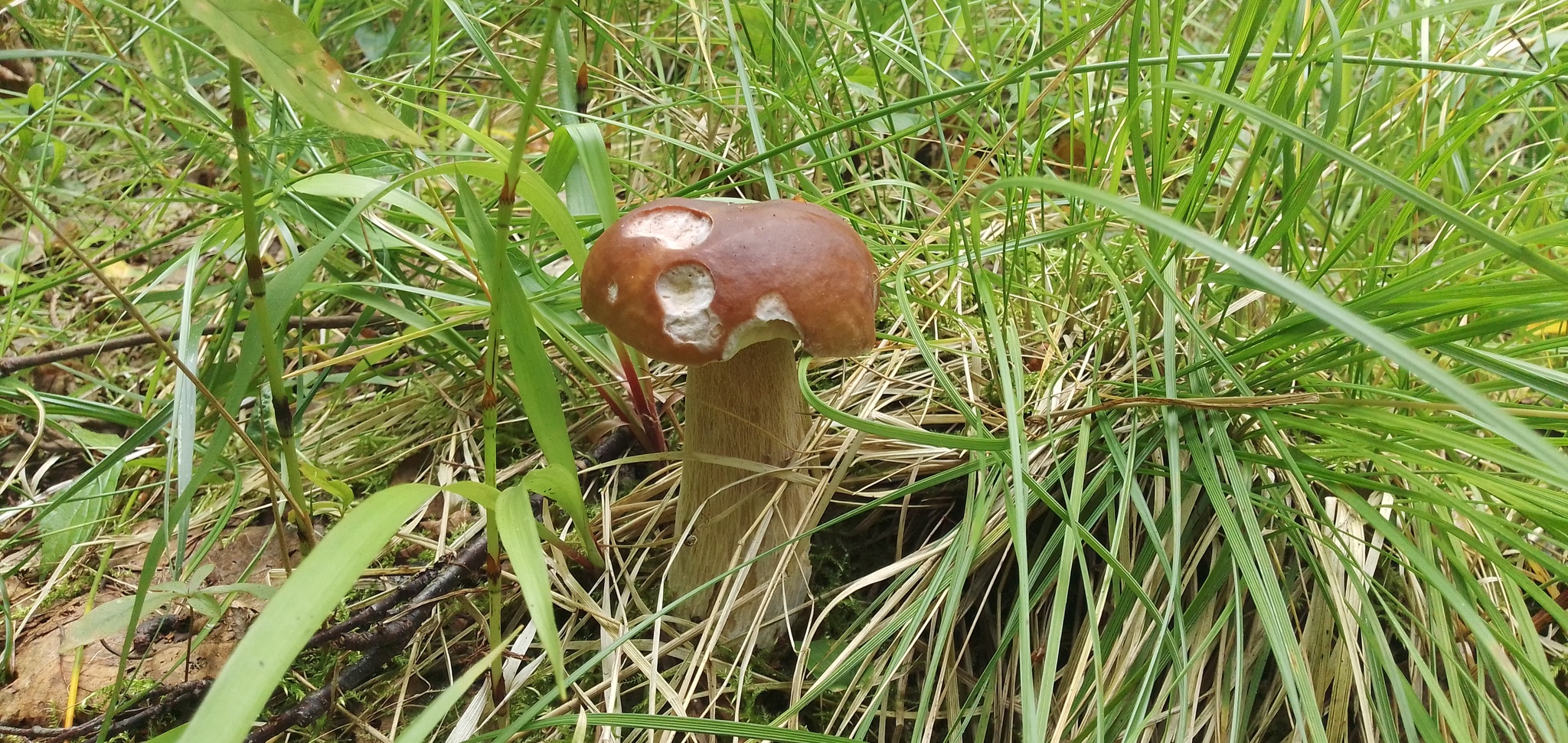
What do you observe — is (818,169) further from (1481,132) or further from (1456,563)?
(1481,132)

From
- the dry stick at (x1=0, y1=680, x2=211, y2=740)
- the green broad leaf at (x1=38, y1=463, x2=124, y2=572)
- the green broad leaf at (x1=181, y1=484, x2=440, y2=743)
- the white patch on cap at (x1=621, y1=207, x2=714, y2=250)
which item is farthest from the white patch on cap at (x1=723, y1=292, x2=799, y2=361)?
the green broad leaf at (x1=38, y1=463, x2=124, y2=572)

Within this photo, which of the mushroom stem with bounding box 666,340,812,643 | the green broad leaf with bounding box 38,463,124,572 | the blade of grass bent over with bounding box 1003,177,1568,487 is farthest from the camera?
the green broad leaf with bounding box 38,463,124,572

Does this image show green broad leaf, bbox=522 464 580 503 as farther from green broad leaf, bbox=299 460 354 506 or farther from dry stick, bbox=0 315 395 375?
dry stick, bbox=0 315 395 375

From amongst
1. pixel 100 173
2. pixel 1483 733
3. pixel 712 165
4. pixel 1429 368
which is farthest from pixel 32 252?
Result: pixel 1483 733

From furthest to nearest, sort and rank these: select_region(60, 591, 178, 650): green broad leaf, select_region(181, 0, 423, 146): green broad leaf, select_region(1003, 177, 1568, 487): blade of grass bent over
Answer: select_region(60, 591, 178, 650): green broad leaf, select_region(181, 0, 423, 146): green broad leaf, select_region(1003, 177, 1568, 487): blade of grass bent over

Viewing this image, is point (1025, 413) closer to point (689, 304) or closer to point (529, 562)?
point (689, 304)

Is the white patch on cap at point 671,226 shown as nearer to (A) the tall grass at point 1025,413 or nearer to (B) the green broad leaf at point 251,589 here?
(A) the tall grass at point 1025,413

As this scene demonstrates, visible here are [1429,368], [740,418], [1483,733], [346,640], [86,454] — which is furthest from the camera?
[86,454]

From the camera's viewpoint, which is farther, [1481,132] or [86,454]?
[1481,132]
